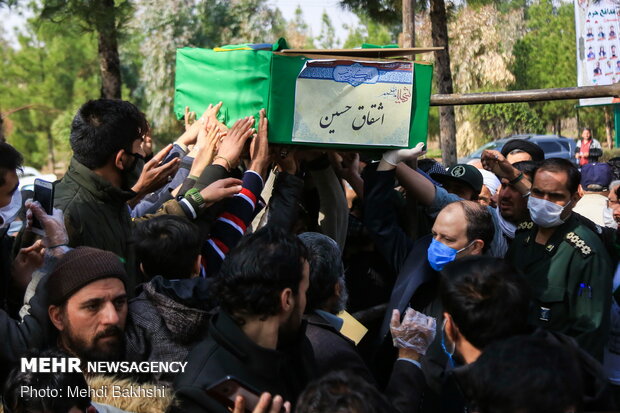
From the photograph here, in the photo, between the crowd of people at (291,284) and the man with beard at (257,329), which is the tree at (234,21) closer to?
the crowd of people at (291,284)

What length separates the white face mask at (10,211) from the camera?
3.20m

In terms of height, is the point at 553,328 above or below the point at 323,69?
below

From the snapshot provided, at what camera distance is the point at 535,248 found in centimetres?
426

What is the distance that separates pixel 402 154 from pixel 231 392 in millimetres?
2130

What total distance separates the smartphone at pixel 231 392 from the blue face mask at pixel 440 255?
5.70 feet

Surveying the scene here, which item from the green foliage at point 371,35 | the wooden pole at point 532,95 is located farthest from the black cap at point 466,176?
the green foliage at point 371,35

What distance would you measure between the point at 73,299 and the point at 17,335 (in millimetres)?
234

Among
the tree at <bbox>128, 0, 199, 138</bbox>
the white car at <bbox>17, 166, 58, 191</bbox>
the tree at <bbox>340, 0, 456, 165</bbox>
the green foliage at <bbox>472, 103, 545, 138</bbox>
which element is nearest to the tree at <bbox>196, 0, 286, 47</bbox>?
the tree at <bbox>128, 0, 199, 138</bbox>

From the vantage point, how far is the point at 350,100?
4008 millimetres

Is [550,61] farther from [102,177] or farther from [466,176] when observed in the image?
[102,177]

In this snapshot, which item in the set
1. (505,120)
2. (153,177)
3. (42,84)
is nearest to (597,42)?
(153,177)

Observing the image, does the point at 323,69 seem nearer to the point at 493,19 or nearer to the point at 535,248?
the point at 535,248

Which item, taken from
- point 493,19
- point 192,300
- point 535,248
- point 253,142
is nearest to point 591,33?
point 535,248

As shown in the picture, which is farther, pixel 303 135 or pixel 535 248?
pixel 535 248
